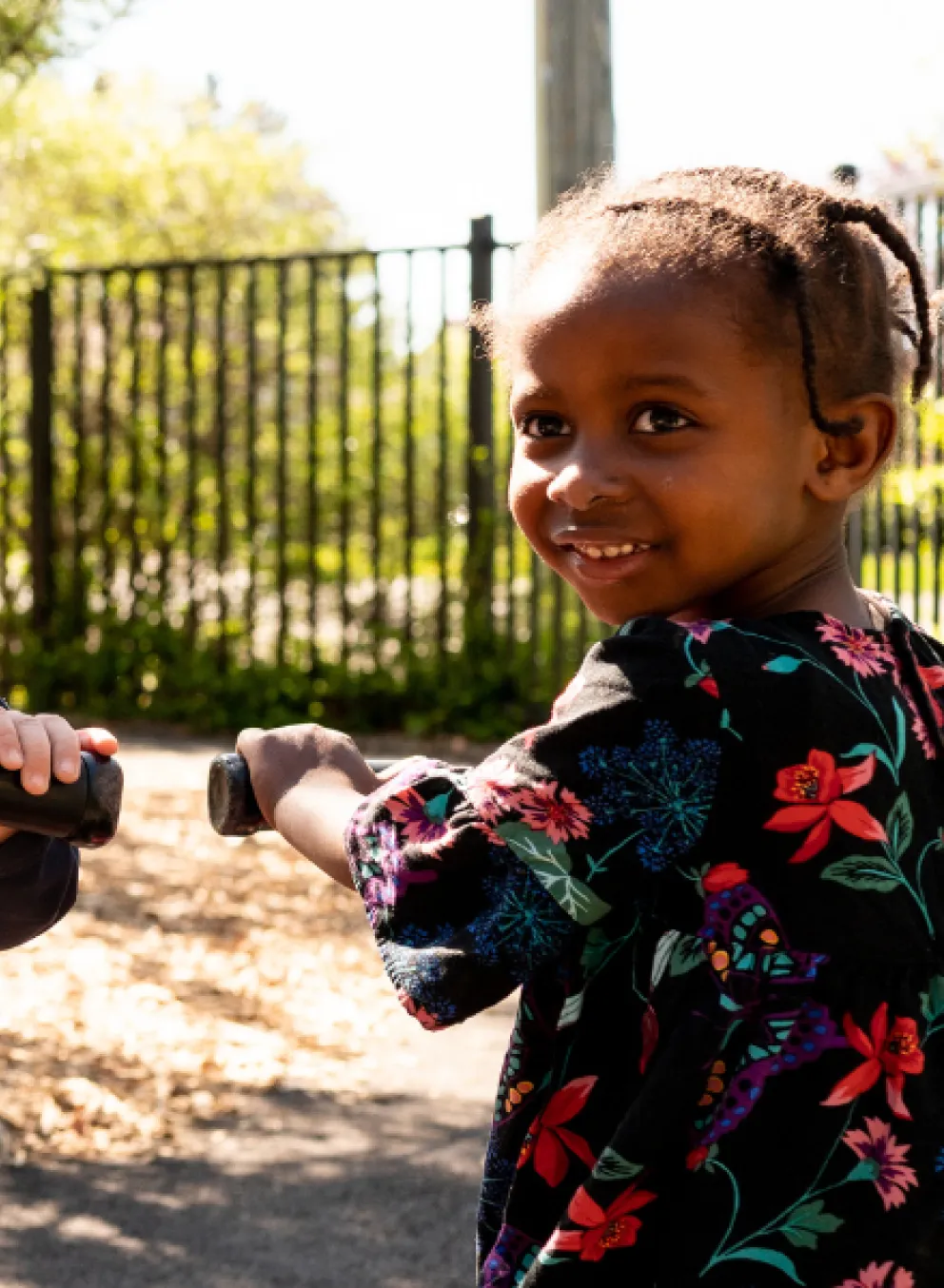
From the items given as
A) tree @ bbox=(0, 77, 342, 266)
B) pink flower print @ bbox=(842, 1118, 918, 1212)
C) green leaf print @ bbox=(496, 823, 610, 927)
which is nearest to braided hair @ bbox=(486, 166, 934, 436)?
green leaf print @ bbox=(496, 823, 610, 927)

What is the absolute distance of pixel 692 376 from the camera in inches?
54.1

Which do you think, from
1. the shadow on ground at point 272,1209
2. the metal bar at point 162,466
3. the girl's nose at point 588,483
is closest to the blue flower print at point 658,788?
the girl's nose at point 588,483

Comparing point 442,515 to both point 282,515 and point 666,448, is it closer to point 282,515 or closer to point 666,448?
point 282,515

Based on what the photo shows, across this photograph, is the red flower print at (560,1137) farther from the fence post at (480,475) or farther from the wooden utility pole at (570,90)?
the fence post at (480,475)

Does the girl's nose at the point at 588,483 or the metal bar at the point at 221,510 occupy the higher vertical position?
the girl's nose at the point at 588,483

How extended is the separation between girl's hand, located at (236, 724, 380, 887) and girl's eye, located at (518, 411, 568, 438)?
337 millimetres

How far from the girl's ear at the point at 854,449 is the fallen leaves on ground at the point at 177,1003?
2.43m

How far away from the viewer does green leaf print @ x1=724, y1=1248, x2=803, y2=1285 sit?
51.1 inches

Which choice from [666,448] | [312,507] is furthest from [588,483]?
[312,507]

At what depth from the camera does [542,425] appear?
1.49 metres

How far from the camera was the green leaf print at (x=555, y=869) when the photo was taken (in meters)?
1.31

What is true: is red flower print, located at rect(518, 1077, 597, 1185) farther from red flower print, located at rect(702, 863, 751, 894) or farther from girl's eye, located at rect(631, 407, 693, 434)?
girl's eye, located at rect(631, 407, 693, 434)

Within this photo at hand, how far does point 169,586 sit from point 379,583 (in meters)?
1.31

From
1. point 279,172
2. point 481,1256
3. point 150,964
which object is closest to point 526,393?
point 481,1256
